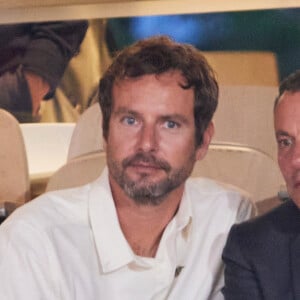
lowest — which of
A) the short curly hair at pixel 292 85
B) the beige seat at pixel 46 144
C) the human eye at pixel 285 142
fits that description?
the beige seat at pixel 46 144

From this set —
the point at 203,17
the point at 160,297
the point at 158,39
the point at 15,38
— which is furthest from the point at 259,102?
the point at 15,38

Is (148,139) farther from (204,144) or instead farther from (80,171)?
(80,171)

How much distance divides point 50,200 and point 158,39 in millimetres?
410

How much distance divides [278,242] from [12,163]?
104 cm

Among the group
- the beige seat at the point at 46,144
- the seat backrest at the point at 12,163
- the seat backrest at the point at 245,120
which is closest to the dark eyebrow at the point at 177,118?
the seat backrest at the point at 245,120

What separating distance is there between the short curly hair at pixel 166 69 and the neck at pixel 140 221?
0.14 m

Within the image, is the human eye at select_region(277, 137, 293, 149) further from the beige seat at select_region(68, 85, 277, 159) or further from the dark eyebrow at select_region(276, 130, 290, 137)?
the beige seat at select_region(68, 85, 277, 159)

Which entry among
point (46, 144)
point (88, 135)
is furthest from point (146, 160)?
point (46, 144)

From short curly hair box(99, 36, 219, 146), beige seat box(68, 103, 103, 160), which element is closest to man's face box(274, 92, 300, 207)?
short curly hair box(99, 36, 219, 146)

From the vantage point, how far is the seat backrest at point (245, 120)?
1.72m

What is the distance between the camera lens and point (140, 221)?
4.24 ft

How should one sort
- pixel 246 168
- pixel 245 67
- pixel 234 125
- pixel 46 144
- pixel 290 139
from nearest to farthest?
1. pixel 290 139
2. pixel 246 168
3. pixel 234 125
4. pixel 245 67
5. pixel 46 144

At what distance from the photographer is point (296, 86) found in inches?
47.1

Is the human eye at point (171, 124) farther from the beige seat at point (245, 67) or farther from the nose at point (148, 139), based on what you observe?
the beige seat at point (245, 67)
